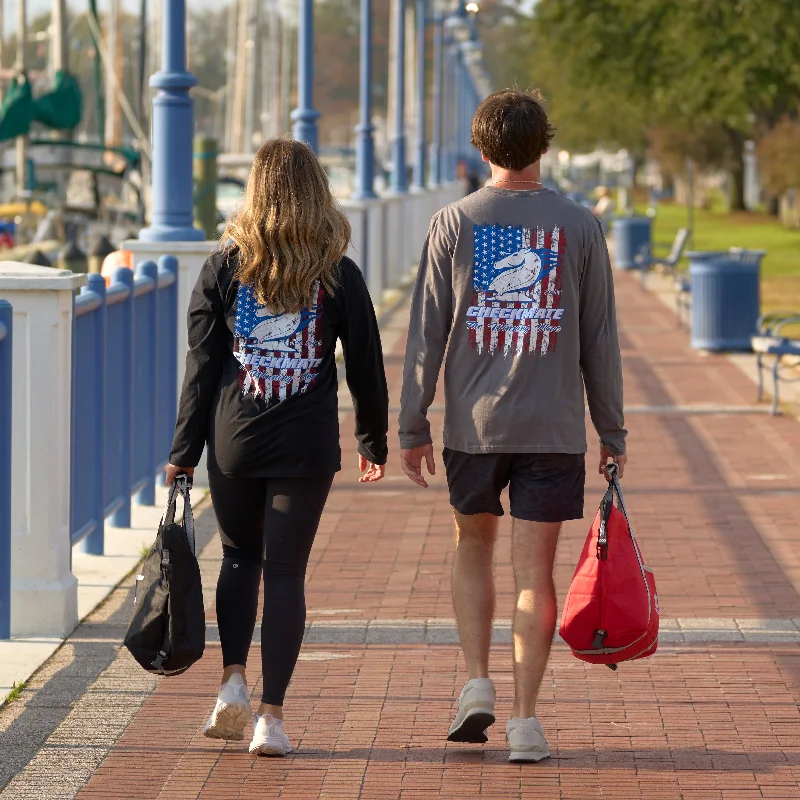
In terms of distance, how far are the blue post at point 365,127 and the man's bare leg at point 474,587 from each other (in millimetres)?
18748

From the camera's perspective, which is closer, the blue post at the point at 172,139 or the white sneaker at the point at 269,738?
the white sneaker at the point at 269,738

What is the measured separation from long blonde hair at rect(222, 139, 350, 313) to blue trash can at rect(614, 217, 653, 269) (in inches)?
1049

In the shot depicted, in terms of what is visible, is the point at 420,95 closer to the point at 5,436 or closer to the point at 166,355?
the point at 166,355

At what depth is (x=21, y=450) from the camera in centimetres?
640

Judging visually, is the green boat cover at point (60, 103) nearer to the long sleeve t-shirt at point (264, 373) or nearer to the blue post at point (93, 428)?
the blue post at point (93, 428)

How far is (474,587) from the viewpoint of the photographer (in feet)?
16.5

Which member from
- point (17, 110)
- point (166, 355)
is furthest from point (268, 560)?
point (17, 110)

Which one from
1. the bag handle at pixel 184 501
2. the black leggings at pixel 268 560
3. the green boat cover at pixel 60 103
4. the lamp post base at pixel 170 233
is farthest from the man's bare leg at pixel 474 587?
the green boat cover at pixel 60 103

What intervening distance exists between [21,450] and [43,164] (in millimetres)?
31696

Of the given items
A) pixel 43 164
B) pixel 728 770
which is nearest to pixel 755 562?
pixel 728 770

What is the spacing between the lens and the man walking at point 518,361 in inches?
188

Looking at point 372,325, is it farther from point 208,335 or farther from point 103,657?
point 103,657

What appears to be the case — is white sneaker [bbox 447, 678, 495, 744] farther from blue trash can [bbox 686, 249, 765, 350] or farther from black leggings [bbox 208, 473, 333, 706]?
blue trash can [bbox 686, 249, 765, 350]

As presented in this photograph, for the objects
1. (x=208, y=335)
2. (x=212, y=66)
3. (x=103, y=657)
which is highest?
(x=212, y=66)
